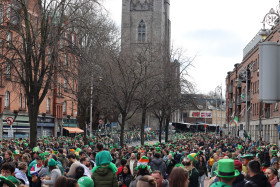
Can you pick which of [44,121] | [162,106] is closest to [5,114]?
[44,121]

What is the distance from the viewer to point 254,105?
218 ft

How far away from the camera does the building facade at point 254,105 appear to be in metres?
51.8

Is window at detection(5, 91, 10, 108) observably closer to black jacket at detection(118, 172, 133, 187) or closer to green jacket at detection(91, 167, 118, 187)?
black jacket at detection(118, 172, 133, 187)

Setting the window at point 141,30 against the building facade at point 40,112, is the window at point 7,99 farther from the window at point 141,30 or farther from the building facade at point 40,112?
the window at point 141,30

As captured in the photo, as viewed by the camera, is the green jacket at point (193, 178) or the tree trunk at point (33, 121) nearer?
the green jacket at point (193, 178)

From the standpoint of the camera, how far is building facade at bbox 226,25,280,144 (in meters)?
51.8

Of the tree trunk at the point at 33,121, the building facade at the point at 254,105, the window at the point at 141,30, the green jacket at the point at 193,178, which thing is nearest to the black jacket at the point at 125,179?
the green jacket at the point at 193,178

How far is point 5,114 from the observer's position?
46.9 m

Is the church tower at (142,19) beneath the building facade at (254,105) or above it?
above

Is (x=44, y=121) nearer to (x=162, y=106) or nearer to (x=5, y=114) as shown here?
(x=5, y=114)

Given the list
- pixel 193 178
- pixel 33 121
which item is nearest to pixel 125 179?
pixel 193 178

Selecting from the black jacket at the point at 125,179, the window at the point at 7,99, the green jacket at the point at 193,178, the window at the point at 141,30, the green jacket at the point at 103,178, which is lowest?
the black jacket at the point at 125,179

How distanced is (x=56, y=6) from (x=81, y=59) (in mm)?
2466

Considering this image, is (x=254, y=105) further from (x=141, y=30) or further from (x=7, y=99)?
(x=141, y=30)
